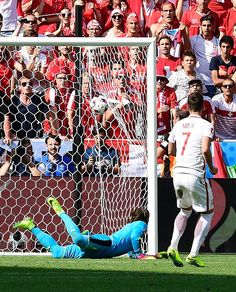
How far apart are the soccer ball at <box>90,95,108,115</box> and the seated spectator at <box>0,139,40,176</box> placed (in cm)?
96

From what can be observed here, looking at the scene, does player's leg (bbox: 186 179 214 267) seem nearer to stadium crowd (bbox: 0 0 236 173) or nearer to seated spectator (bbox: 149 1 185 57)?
stadium crowd (bbox: 0 0 236 173)

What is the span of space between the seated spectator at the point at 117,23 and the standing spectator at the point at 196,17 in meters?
1.13

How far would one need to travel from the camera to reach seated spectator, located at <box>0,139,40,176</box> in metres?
11.9

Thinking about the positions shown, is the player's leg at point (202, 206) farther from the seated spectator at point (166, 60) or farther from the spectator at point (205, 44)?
the spectator at point (205, 44)

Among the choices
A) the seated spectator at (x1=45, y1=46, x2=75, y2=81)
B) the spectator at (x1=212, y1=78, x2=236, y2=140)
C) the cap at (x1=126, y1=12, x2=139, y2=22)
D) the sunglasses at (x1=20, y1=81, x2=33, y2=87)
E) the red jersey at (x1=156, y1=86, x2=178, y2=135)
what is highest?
the seated spectator at (x1=45, y1=46, x2=75, y2=81)

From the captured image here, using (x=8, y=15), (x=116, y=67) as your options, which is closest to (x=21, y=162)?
(x=116, y=67)

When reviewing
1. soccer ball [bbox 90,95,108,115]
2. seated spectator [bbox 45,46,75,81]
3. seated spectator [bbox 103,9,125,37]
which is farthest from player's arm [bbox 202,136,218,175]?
seated spectator [bbox 103,9,125,37]

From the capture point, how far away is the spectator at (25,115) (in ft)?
39.7

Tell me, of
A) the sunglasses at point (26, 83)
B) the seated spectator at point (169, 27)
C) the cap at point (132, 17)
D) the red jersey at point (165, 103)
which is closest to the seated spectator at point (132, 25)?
the cap at point (132, 17)

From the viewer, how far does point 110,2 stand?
1733 centimetres

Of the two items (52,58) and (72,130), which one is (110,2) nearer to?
(52,58)

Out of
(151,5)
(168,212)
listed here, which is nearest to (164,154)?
(168,212)

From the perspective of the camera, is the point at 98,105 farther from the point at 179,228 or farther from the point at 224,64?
the point at 224,64

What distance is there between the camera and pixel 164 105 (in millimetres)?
14367
